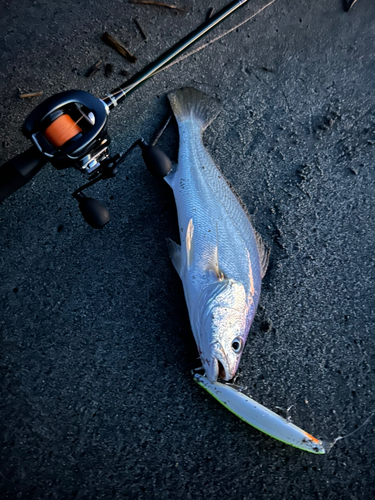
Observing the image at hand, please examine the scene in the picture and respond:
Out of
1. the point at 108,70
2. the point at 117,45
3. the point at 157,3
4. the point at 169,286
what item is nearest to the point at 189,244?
the point at 169,286

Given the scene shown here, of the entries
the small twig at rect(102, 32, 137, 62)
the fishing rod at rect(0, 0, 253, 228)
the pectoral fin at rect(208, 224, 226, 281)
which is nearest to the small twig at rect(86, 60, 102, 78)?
the small twig at rect(102, 32, 137, 62)

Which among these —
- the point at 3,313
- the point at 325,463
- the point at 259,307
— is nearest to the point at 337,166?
the point at 259,307

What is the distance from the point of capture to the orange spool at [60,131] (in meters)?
1.43

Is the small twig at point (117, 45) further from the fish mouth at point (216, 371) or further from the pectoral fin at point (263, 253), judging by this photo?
the fish mouth at point (216, 371)

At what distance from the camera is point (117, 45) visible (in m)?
2.12

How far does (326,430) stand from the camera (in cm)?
202

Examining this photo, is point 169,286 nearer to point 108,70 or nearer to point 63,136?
point 63,136

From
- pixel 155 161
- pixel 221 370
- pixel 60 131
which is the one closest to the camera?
pixel 60 131

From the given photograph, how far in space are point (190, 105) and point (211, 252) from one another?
3.05 ft

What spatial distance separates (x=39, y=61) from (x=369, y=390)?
2809mm

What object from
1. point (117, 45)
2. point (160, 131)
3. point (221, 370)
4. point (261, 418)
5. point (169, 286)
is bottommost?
point (261, 418)

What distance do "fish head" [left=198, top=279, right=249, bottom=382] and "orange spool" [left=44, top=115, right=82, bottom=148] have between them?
100 centimetres

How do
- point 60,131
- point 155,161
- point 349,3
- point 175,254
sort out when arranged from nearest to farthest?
1. point 60,131
2. point 155,161
3. point 175,254
4. point 349,3

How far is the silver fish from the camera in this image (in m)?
1.78
